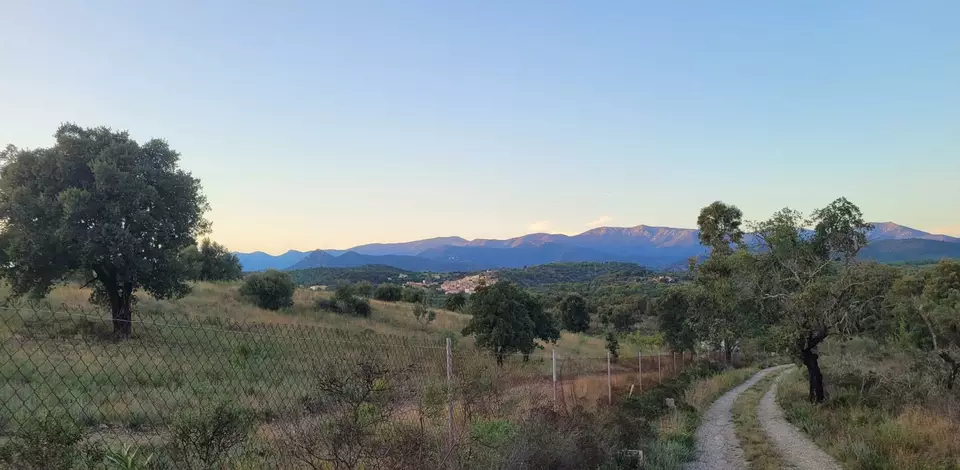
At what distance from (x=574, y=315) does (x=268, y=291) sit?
29272mm

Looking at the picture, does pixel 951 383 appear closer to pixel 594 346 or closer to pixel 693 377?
pixel 693 377

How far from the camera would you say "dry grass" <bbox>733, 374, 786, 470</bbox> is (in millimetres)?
10492

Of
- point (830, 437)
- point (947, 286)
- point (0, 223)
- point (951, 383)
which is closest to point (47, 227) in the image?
point (0, 223)

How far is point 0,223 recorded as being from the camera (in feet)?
55.1

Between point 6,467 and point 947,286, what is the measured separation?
3816 cm

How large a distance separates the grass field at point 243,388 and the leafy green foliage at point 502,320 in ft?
3.12

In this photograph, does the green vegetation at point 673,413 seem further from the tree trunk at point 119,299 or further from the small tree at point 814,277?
the tree trunk at point 119,299

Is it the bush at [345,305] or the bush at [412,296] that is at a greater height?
the bush at [345,305]

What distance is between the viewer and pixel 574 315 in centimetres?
5041

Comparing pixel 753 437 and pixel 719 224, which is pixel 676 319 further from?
pixel 753 437

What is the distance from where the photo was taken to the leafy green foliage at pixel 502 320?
21.9 meters

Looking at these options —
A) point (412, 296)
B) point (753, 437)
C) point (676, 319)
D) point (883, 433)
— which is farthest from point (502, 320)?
point (412, 296)

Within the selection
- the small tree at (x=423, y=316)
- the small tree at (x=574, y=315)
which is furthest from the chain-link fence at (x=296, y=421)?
the small tree at (x=574, y=315)

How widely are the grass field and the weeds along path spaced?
2695 millimetres
